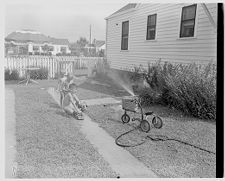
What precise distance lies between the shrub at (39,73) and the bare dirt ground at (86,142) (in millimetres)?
143

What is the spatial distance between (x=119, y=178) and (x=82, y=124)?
1.37m

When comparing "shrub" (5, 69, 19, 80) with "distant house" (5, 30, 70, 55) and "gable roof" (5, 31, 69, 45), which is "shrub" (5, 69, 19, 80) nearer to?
"distant house" (5, 30, 70, 55)

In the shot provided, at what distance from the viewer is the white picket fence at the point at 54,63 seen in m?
3.54

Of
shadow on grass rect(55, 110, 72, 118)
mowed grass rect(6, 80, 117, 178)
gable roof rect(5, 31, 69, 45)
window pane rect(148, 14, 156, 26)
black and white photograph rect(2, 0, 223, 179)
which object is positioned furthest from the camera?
window pane rect(148, 14, 156, 26)

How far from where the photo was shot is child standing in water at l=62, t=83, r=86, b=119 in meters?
3.76

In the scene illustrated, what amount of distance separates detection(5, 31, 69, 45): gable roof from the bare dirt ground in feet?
2.33

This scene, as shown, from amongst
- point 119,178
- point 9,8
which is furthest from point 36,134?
point 9,8

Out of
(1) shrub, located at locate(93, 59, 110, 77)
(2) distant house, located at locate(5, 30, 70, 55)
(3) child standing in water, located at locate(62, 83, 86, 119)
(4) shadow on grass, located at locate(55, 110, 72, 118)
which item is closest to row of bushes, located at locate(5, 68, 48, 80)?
(2) distant house, located at locate(5, 30, 70, 55)

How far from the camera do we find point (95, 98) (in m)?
4.16

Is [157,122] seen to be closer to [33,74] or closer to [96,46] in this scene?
[96,46]

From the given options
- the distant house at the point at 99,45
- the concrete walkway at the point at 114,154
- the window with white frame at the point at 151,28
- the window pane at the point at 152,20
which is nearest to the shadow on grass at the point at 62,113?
the concrete walkway at the point at 114,154

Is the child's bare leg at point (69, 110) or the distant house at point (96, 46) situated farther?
the child's bare leg at point (69, 110)

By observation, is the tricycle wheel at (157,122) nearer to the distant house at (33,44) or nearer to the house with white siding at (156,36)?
the house with white siding at (156,36)

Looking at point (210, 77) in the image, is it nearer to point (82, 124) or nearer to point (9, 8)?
point (82, 124)
